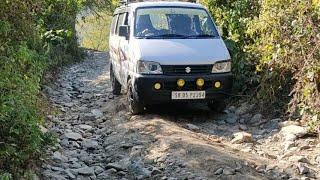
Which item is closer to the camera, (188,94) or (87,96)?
(188,94)

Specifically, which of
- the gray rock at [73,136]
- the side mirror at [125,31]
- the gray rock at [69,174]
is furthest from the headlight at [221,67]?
the gray rock at [69,174]

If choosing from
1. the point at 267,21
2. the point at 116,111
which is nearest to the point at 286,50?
the point at 267,21

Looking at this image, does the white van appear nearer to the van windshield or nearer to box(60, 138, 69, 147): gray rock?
the van windshield

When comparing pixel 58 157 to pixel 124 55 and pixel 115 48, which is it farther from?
pixel 115 48

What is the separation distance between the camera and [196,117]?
8953 millimetres

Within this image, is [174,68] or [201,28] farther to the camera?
[201,28]

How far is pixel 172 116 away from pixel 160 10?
84.3 inches

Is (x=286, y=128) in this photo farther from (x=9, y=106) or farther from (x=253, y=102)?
(x=9, y=106)

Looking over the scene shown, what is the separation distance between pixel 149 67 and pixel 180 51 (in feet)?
1.95

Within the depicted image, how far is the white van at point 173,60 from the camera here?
818 centimetres

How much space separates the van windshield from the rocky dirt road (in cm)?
142

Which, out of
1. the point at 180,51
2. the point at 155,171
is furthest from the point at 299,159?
the point at 180,51

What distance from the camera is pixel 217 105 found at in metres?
9.05

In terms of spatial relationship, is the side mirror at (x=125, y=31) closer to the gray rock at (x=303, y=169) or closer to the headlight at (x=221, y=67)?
the headlight at (x=221, y=67)
